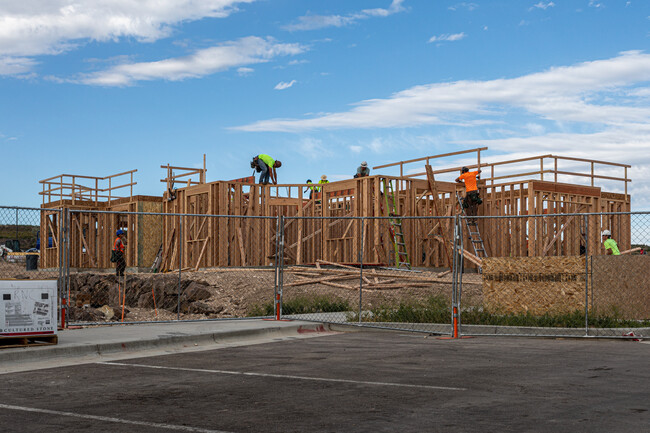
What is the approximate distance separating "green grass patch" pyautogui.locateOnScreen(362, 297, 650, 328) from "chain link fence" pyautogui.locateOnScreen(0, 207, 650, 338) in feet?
0.10

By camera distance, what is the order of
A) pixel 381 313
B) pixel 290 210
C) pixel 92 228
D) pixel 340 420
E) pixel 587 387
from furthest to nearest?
1. pixel 92 228
2. pixel 290 210
3. pixel 381 313
4. pixel 587 387
5. pixel 340 420

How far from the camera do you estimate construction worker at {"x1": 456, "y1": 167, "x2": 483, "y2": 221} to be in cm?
2661

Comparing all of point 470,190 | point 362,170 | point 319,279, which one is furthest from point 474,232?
point 319,279

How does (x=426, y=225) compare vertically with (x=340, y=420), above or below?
above

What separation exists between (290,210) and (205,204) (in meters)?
3.47

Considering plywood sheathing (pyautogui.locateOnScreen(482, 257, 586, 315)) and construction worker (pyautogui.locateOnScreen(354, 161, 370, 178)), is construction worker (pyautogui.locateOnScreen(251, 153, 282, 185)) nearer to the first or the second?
construction worker (pyautogui.locateOnScreen(354, 161, 370, 178))

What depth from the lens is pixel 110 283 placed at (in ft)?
86.5

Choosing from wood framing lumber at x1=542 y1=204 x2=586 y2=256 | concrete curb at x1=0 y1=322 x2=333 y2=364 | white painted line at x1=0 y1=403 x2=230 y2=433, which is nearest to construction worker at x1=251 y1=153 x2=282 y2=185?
wood framing lumber at x1=542 y1=204 x2=586 y2=256

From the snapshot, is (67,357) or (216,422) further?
(67,357)

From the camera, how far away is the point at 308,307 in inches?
679

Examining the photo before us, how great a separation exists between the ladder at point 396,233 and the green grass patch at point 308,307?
22.5 feet

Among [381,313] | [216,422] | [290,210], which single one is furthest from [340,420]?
[290,210]

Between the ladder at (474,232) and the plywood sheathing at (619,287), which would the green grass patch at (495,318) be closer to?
the plywood sheathing at (619,287)

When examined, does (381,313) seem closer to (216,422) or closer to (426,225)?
(216,422)
